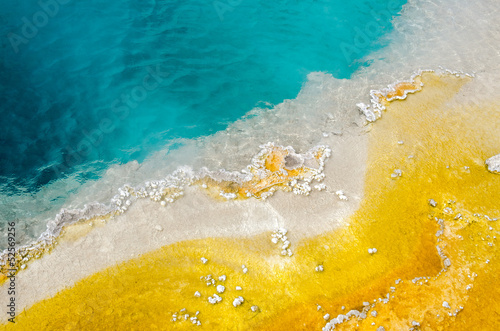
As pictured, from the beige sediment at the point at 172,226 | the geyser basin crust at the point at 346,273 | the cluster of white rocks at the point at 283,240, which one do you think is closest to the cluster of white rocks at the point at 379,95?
the geyser basin crust at the point at 346,273

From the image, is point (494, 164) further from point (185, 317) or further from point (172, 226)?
point (185, 317)

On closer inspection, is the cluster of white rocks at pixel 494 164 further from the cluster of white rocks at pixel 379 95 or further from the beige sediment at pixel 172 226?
the beige sediment at pixel 172 226

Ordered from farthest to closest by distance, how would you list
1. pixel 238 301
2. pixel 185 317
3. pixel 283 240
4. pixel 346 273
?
pixel 283 240
pixel 346 273
pixel 238 301
pixel 185 317

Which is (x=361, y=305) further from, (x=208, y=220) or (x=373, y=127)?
(x=373, y=127)

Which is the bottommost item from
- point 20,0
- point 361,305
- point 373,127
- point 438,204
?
point 361,305

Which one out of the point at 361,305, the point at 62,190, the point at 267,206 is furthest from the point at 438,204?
the point at 62,190

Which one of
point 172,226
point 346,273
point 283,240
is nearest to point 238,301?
point 283,240

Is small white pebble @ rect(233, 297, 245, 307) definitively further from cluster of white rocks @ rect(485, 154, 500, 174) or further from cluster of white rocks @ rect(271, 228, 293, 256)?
cluster of white rocks @ rect(485, 154, 500, 174)
